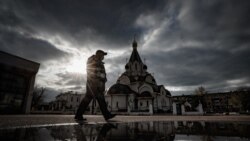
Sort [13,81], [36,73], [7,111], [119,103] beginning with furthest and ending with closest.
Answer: [119,103]
[36,73]
[13,81]
[7,111]

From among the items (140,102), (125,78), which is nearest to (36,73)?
(140,102)

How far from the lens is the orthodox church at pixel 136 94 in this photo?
31.1m

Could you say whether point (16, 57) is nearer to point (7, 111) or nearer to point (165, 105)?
point (7, 111)

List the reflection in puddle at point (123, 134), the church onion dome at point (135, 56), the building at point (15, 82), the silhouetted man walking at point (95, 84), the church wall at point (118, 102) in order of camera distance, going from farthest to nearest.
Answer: the church onion dome at point (135, 56), the church wall at point (118, 102), the building at point (15, 82), the silhouetted man walking at point (95, 84), the reflection in puddle at point (123, 134)

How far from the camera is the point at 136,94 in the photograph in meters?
34.0

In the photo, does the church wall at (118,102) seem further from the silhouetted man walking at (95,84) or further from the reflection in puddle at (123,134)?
the reflection in puddle at (123,134)

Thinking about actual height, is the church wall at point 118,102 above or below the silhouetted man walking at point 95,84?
below

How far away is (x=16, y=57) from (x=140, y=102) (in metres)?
25.7

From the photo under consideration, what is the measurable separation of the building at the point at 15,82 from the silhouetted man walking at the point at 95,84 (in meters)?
12.2

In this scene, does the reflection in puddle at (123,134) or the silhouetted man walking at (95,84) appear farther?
the silhouetted man walking at (95,84)

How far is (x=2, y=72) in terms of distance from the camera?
1261 cm

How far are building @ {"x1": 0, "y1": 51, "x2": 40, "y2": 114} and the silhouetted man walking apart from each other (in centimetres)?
1215

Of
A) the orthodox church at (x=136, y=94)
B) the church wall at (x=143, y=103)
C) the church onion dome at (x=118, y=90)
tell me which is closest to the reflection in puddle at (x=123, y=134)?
the orthodox church at (x=136, y=94)

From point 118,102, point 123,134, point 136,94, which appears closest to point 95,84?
point 123,134
